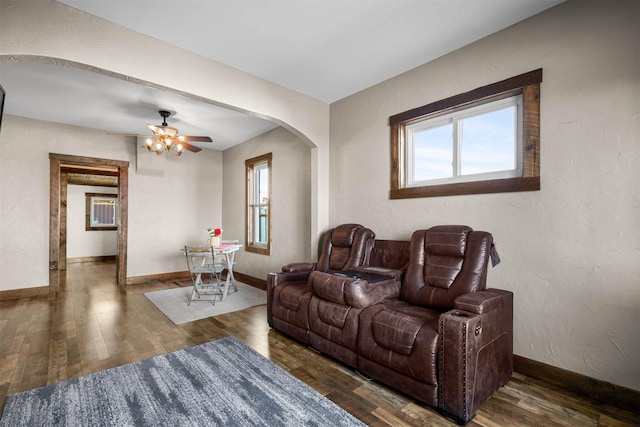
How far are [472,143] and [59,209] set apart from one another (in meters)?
6.21

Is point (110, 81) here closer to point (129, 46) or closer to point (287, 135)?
point (129, 46)

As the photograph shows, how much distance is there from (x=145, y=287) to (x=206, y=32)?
4580mm

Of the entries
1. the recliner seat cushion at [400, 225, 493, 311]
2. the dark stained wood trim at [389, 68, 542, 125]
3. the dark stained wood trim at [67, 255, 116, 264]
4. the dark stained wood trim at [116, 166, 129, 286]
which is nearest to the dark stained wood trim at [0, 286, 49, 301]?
the dark stained wood trim at [116, 166, 129, 286]

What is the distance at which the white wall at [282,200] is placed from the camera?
183 inches

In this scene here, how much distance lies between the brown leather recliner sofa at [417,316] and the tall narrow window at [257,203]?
2.56 m

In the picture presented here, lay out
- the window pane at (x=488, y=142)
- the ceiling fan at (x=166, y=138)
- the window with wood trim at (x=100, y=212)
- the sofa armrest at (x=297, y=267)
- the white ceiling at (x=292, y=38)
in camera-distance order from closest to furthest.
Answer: the white ceiling at (x=292, y=38) < the window pane at (x=488, y=142) < the sofa armrest at (x=297, y=267) < the ceiling fan at (x=166, y=138) < the window with wood trim at (x=100, y=212)

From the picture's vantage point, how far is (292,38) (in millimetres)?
2705

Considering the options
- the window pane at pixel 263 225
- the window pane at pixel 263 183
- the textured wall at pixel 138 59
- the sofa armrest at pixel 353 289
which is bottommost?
the sofa armrest at pixel 353 289

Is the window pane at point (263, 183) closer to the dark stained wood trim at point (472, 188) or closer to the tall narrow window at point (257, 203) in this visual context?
the tall narrow window at point (257, 203)

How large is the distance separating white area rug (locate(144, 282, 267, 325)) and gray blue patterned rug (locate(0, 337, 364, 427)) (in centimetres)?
127

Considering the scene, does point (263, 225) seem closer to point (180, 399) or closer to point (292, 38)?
point (292, 38)

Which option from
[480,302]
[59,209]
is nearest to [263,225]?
[59,209]

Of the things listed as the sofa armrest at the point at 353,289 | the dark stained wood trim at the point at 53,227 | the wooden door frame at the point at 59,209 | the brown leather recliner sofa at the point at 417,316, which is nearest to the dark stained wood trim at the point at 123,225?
the wooden door frame at the point at 59,209

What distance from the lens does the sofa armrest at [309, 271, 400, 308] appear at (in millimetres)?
2377
